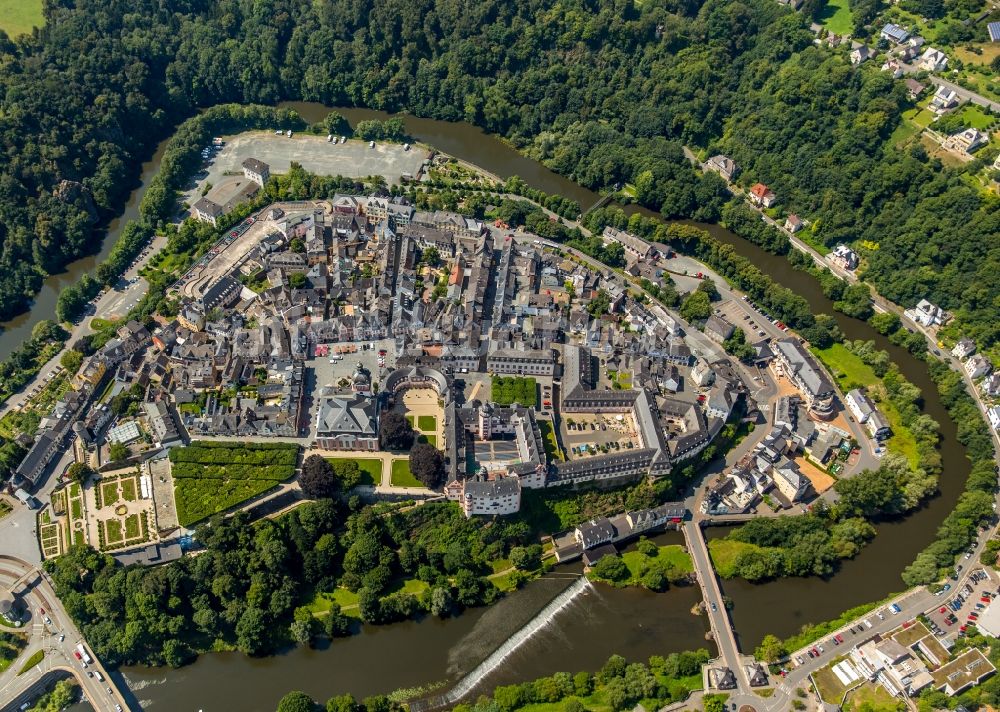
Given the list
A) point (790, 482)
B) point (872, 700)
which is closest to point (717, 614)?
point (872, 700)

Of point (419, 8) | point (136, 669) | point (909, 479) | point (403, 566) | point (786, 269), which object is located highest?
point (419, 8)

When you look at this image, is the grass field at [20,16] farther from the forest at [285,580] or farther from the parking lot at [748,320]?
the parking lot at [748,320]

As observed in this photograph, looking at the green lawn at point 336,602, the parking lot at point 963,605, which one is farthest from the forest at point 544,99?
the green lawn at point 336,602

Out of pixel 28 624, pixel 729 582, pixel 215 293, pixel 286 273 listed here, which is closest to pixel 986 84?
pixel 729 582

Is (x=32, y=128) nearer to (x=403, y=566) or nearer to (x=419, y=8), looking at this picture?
(x=419, y=8)

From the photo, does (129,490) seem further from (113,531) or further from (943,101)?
(943,101)

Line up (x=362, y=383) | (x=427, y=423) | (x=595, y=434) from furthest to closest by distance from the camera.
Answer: (x=362, y=383) < (x=595, y=434) < (x=427, y=423)

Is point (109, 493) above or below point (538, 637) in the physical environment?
above

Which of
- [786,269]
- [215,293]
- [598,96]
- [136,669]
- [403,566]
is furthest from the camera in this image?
[598,96]
